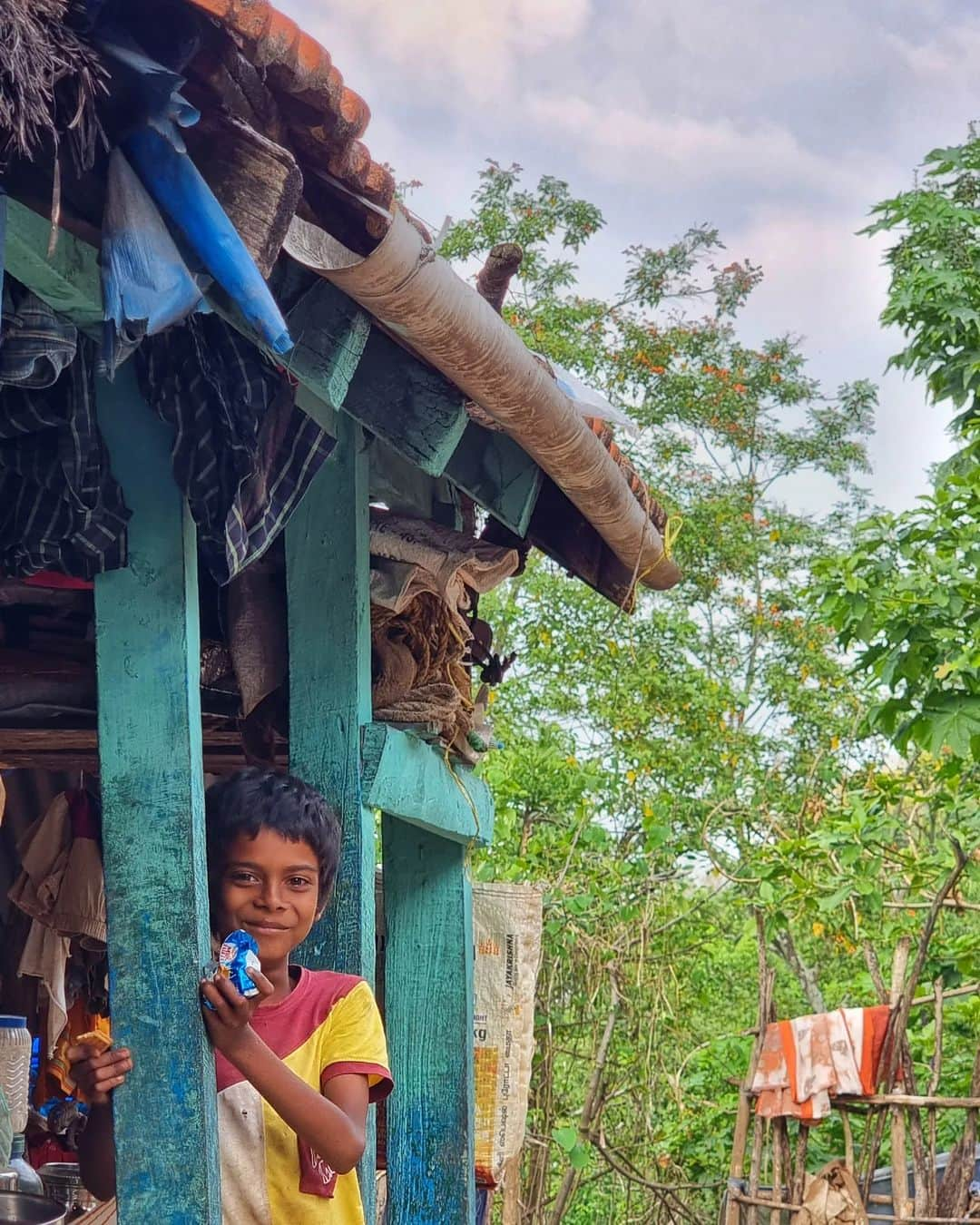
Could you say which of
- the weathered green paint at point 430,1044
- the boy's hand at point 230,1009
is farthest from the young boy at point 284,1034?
the weathered green paint at point 430,1044

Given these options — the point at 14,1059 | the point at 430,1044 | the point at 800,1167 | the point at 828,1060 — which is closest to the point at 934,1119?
the point at 828,1060

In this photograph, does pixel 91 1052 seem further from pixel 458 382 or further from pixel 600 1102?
pixel 600 1102

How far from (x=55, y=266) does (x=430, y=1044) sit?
99.9 inches

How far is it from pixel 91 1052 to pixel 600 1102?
7.21m

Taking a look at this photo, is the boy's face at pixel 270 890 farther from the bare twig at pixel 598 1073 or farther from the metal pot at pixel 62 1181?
the bare twig at pixel 598 1073

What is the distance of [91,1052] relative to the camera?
244 cm

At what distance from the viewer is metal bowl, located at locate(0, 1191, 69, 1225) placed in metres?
2.45

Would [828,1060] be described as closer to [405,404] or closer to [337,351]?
[405,404]

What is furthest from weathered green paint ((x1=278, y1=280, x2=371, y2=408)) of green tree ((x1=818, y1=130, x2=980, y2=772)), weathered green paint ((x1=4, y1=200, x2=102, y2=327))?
green tree ((x1=818, y1=130, x2=980, y2=772))

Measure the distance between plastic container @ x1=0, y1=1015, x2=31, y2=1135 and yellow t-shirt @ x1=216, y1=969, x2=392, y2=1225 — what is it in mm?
619

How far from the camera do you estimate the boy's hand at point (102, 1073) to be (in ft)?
7.79

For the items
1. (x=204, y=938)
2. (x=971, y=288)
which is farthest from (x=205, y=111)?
(x=971, y=288)

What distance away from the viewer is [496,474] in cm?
374

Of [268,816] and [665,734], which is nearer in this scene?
[268,816]
